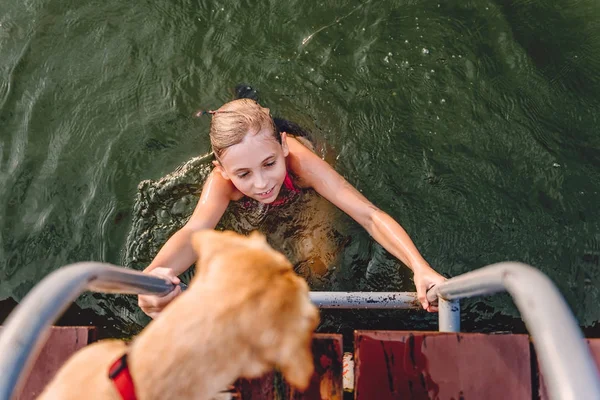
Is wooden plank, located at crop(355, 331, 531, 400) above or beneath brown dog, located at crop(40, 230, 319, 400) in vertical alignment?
beneath

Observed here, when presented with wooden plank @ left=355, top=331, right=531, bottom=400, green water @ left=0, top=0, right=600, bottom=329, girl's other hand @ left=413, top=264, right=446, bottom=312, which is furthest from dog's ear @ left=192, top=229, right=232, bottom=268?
green water @ left=0, top=0, right=600, bottom=329

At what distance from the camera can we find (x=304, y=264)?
412cm

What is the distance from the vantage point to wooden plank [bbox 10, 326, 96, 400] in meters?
2.43

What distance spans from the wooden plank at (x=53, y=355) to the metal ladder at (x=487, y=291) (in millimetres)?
549

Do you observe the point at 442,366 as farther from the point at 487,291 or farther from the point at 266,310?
the point at 266,310

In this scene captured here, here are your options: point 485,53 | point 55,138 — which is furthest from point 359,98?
point 55,138

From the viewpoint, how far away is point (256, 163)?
10.9ft

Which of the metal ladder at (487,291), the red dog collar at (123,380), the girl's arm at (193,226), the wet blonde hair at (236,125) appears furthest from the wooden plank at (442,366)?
the wet blonde hair at (236,125)

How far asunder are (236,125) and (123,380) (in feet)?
6.23

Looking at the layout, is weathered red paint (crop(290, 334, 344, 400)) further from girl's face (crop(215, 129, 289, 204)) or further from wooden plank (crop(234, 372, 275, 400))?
girl's face (crop(215, 129, 289, 204))

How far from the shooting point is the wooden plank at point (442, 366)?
2.22 meters

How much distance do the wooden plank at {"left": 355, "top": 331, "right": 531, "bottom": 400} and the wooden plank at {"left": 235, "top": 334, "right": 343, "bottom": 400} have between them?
0.09m

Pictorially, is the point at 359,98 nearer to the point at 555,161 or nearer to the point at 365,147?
the point at 365,147

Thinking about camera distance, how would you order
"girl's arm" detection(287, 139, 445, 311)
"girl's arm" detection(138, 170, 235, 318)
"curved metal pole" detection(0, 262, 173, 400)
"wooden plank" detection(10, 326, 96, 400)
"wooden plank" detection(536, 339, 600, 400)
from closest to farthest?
"curved metal pole" detection(0, 262, 173, 400), "wooden plank" detection(536, 339, 600, 400), "wooden plank" detection(10, 326, 96, 400), "girl's arm" detection(287, 139, 445, 311), "girl's arm" detection(138, 170, 235, 318)
